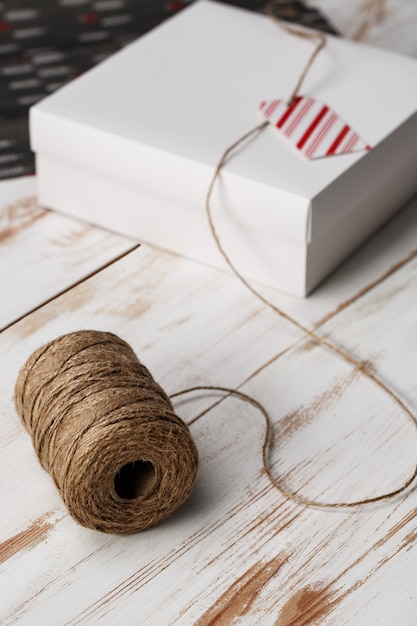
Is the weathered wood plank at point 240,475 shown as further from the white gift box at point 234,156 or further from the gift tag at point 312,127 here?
the gift tag at point 312,127

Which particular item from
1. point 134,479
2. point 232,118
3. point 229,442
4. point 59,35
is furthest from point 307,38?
point 134,479

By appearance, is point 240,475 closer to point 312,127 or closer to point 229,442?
point 229,442

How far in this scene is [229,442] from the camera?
1251 mm

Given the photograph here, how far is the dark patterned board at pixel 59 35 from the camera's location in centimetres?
181

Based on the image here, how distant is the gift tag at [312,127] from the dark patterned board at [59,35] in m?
0.43

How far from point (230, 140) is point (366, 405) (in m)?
0.38

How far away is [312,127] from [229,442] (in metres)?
0.44

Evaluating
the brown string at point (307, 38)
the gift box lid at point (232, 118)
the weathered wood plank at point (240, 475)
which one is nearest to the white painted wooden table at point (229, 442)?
the weathered wood plank at point (240, 475)

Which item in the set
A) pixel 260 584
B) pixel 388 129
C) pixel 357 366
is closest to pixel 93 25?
pixel 388 129

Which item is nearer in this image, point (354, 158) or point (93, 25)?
point (354, 158)

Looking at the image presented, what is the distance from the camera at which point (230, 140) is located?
1447 mm

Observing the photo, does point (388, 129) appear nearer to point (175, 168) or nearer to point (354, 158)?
point (354, 158)

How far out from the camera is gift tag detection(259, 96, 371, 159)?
1.43 metres

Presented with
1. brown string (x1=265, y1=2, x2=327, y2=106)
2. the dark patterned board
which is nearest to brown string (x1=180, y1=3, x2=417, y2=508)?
brown string (x1=265, y1=2, x2=327, y2=106)
